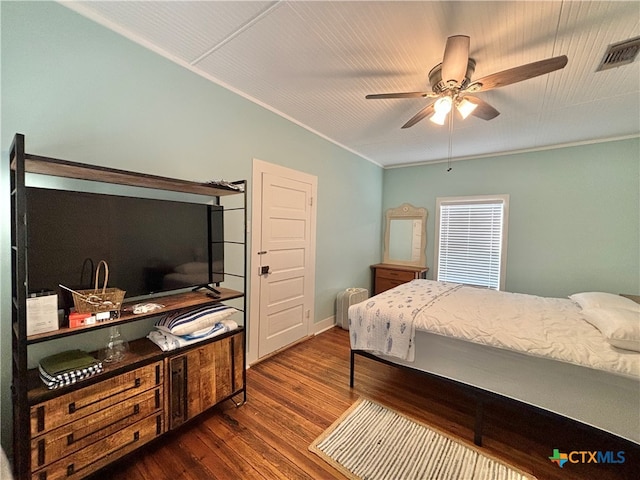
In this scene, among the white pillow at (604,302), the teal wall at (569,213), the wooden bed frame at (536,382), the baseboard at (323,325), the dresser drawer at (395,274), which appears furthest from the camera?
the dresser drawer at (395,274)

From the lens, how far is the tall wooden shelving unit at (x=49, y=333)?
110 centimetres

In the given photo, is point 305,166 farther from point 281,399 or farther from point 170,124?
point 281,399

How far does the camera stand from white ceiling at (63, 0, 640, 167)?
1460 millimetres

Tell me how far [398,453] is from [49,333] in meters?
2.06

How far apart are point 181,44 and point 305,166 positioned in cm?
165

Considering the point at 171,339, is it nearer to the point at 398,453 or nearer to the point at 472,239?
the point at 398,453

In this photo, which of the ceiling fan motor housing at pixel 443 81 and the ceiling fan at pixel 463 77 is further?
the ceiling fan motor housing at pixel 443 81

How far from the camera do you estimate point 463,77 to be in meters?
1.62

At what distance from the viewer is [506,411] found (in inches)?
81.0

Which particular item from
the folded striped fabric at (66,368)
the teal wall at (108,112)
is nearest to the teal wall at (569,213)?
the teal wall at (108,112)

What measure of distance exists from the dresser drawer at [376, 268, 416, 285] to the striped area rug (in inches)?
101

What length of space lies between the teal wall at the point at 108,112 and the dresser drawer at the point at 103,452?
1.54 feet

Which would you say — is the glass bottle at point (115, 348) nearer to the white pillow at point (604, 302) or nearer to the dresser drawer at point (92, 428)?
the dresser drawer at point (92, 428)

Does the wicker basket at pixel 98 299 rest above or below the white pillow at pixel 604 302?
above
